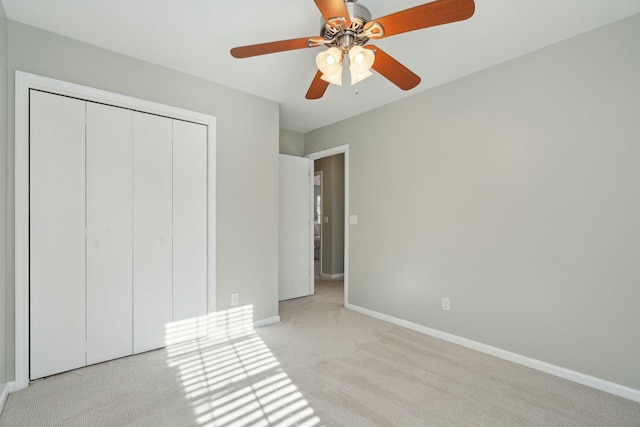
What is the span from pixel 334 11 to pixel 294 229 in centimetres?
334

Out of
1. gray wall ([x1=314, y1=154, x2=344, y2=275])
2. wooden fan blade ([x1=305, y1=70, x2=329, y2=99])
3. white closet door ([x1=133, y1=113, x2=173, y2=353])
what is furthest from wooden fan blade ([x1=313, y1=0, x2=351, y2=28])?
gray wall ([x1=314, y1=154, x2=344, y2=275])

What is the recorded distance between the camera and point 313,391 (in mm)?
2109

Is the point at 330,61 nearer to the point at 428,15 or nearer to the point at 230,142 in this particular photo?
the point at 428,15

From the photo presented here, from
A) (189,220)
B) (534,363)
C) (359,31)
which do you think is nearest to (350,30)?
(359,31)

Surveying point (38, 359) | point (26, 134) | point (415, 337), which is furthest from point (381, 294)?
point (26, 134)

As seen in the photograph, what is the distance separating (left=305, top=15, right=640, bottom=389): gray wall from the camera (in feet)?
6.90

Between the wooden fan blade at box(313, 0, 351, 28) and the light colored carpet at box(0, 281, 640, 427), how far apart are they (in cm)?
215

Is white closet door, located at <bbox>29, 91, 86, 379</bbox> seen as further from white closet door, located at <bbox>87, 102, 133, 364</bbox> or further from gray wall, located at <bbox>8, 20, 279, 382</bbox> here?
gray wall, located at <bbox>8, 20, 279, 382</bbox>

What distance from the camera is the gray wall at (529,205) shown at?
6.90 feet

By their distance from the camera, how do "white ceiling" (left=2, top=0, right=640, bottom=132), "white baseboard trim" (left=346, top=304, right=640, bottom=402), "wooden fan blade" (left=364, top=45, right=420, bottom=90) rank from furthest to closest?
"white baseboard trim" (left=346, top=304, right=640, bottom=402) < "white ceiling" (left=2, top=0, right=640, bottom=132) < "wooden fan blade" (left=364, top=45, right=420, bottom=90)

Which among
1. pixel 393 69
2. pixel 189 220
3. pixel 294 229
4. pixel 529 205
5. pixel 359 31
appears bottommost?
pixel 294 229

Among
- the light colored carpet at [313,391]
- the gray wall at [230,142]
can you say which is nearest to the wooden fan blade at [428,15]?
the gray wall at [230,142]

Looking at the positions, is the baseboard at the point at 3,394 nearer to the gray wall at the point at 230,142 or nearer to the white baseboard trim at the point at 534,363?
the gray wall at the point at 230,142

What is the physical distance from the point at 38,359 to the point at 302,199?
127 inches
